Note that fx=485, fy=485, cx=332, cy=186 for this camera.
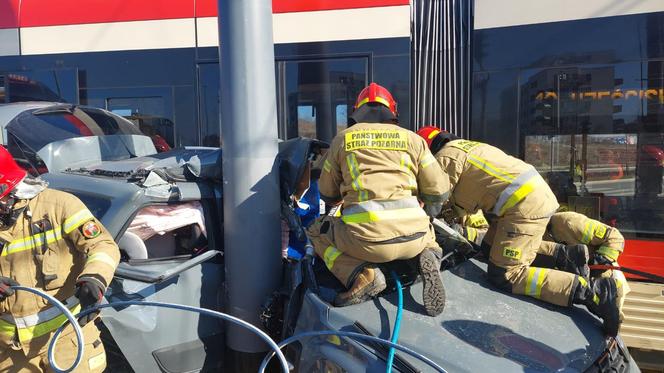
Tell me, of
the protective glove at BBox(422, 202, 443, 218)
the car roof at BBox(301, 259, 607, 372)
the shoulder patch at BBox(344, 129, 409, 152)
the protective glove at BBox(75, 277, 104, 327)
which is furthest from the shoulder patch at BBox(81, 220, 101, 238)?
the protective glove at BBox(422, 202, 443, 218)

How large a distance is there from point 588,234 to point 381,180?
162 cm

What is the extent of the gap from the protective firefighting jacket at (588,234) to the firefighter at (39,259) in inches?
109

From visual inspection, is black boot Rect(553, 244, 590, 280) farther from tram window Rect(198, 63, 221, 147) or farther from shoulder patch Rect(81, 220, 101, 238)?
tram window Rect(198, 63, 221, 147)

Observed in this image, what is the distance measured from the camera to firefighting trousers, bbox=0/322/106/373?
90.7 inches

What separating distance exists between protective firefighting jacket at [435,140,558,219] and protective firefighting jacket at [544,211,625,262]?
1.32 feet

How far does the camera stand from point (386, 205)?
8.12 ft

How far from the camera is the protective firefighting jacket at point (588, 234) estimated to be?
313 cm

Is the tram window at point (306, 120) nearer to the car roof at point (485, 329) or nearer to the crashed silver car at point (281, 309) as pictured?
the crashed silver car at point (281, 309)

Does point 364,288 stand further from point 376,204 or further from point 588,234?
point 588,234

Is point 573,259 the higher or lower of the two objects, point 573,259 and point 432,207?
the lower

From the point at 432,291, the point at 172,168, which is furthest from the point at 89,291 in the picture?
the point at 432,291

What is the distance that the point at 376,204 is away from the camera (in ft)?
8.11

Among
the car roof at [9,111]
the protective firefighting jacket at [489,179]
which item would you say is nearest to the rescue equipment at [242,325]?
the protective firefighting jacket at [489,179]

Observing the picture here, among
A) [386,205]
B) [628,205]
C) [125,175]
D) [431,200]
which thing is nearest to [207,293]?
[125,175]
